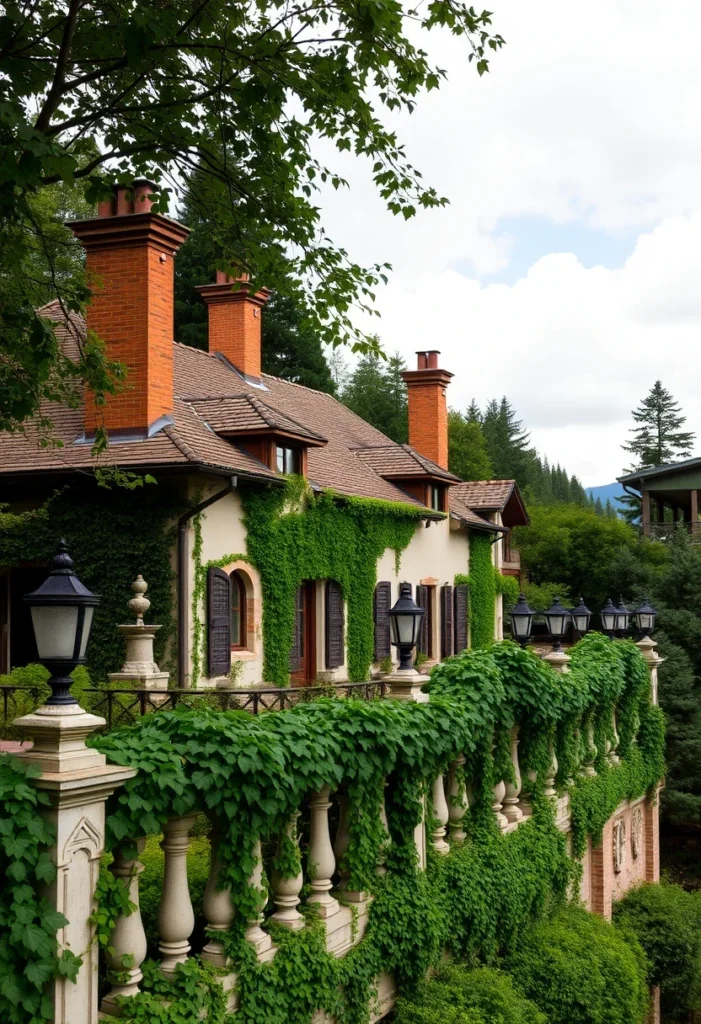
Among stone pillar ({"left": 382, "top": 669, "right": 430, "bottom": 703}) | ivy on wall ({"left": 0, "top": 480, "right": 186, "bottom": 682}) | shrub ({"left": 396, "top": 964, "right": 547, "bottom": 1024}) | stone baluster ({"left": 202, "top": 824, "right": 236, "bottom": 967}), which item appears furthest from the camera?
ivy on wall ({"left": 0, "top": 480, "right": 186, "bottom": 682})

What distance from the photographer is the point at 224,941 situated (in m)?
5.20

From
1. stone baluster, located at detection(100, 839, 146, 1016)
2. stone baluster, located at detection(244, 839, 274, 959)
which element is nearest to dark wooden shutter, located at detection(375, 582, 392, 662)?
stone baluster, located at detection(244, 839, 274, 959)

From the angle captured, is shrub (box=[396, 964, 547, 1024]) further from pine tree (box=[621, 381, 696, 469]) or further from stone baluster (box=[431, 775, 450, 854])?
pine tree (box=[621, 381, 696, 469])

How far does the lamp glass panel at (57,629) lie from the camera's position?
13.9 feet

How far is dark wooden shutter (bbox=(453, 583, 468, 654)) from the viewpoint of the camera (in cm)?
2573

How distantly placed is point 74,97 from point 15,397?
3.37 meters

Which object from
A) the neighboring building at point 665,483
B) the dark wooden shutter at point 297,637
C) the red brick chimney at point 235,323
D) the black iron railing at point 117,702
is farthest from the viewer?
the neighboring building at point 665,483

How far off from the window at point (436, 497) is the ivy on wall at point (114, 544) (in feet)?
36.1

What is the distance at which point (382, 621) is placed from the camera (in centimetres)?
2148

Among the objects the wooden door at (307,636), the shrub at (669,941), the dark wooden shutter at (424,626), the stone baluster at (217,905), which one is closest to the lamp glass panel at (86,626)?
the stone baluster at (217,905)

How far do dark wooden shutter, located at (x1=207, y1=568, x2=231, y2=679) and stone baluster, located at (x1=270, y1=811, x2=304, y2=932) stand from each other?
9.30 meters

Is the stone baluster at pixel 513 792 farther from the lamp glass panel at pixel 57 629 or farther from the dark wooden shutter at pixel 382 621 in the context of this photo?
the dark wooden shutter at pixel 382 621

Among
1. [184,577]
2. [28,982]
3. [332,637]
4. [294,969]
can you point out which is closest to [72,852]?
[28,982]

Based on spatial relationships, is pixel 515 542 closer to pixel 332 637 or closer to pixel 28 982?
pixel 332 637
